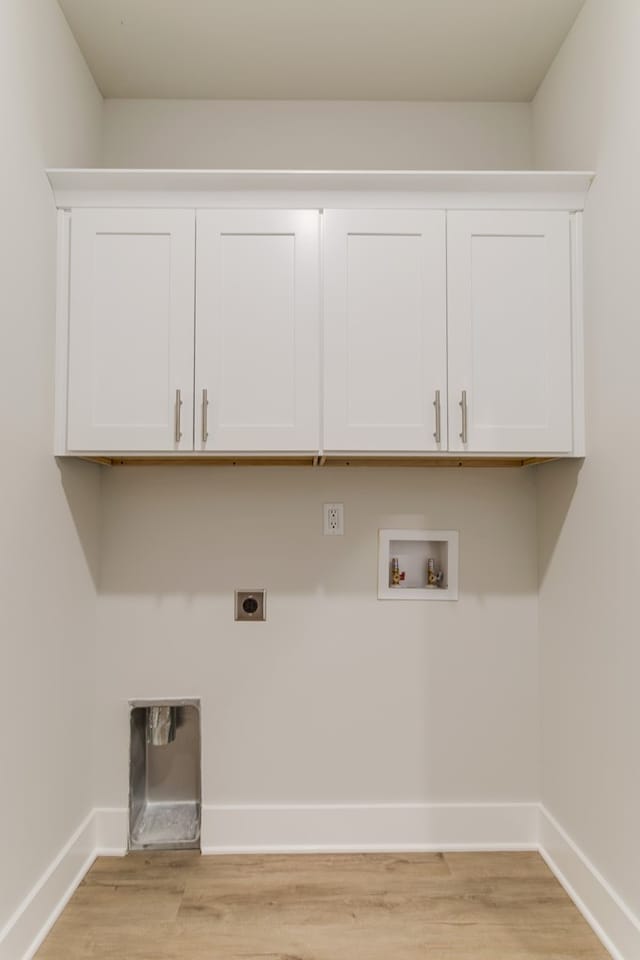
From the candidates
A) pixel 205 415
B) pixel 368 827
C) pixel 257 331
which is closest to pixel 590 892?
pixel 368 827

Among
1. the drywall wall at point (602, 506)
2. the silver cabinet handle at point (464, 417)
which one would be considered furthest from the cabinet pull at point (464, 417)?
the drywall wall at point (602, 506)

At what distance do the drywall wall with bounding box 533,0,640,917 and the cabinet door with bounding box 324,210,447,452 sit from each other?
470 mm

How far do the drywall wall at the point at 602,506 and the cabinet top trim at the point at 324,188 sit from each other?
0.49ft

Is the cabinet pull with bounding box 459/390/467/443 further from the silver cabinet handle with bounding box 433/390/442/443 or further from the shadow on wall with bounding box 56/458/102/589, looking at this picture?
the shadow on wall with bounding box 56/458/102/589

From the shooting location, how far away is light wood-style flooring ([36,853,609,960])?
5.82 feet

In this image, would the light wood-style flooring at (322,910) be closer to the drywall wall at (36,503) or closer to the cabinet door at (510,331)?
the drywall wall at (36,503)

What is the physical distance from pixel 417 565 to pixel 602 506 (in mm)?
737

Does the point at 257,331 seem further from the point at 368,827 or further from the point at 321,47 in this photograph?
the point at 368,827

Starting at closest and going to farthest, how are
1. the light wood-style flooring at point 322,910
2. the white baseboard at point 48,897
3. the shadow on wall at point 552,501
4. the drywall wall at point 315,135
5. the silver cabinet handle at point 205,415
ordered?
the white baseboard at point 48,897
the light wood-style flooring at point 322,910
the silver cabinet handle at point 205,415
the shadow on wall at point 552,501
the drywall wall at point 315,135

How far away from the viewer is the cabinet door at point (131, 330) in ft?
6.54

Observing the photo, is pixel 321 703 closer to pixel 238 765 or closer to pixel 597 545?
pixel 238 765

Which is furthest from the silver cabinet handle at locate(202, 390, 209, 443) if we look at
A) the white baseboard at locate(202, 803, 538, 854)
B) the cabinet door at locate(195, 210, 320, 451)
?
the white baseboard at locate(202, 803, 538, 854)

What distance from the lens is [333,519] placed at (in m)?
2.37

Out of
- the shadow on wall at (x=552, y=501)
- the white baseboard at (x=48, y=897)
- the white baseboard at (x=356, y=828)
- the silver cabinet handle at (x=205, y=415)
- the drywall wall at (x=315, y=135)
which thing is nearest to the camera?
the white baseboard at (x=48, y=897)
